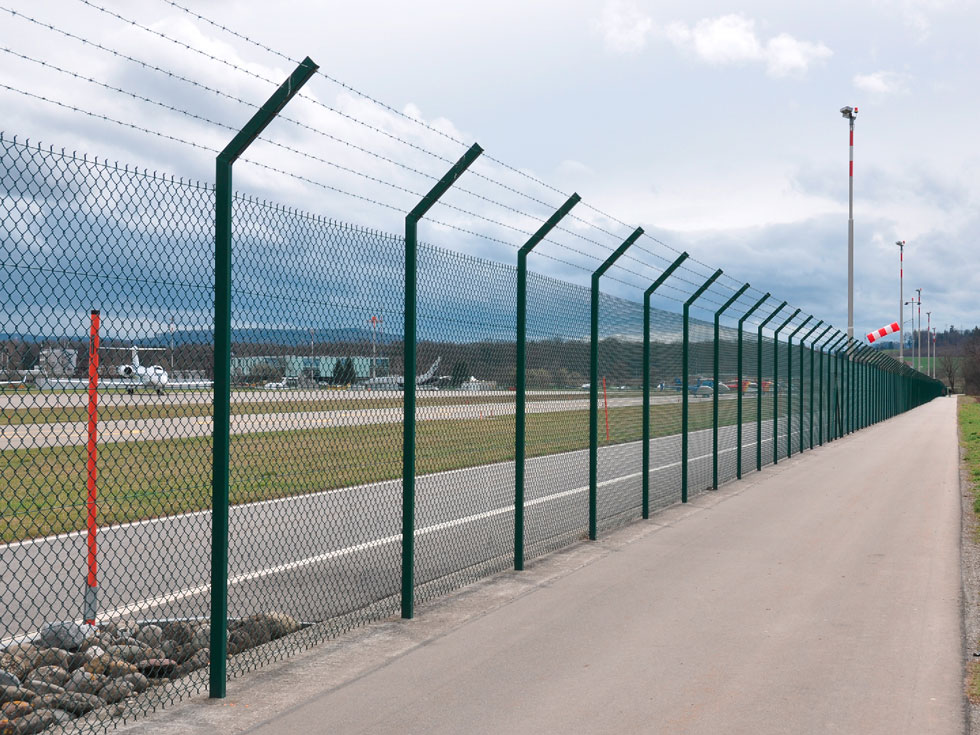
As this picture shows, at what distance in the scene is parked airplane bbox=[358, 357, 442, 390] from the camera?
5.85 meters

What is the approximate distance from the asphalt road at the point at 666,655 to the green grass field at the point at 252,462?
0.96 m

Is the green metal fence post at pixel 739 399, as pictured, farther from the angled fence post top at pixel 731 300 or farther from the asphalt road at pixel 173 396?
the asphalt road at pixel 173 396

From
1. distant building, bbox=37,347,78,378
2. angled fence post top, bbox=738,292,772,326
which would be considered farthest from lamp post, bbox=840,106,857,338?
distant building, bbox=37,347,78,378

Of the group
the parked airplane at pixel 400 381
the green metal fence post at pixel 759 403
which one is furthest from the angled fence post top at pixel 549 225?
the green metal fence post at pixel 759 403

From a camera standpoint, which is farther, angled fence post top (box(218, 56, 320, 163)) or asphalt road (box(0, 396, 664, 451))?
angled fence post top (box(218, 56, 320, 163))

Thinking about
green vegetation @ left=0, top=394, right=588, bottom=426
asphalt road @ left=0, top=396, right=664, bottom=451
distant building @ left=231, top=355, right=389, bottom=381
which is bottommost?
asphalt road @ left=0, top=396, right=664, bottom=451

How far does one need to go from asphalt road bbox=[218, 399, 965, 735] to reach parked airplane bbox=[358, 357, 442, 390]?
144 centimetres

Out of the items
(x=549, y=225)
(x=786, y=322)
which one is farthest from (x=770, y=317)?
(x=549, y=225)

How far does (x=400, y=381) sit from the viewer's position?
6152mm

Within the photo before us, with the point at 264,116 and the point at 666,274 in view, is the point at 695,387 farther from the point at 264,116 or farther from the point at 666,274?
the point at 264,116

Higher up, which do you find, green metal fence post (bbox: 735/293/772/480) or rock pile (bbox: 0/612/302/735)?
green metal fence post (bbox: 735/293/772/480)

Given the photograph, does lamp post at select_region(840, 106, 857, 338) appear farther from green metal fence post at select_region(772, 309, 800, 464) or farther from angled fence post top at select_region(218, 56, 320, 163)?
angled fence post top at select_region(218, 56, 320, 163)

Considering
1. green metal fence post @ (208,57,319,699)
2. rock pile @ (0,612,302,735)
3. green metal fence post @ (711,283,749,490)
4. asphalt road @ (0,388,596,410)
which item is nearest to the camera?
asphalt road @ (0,388,596,410)

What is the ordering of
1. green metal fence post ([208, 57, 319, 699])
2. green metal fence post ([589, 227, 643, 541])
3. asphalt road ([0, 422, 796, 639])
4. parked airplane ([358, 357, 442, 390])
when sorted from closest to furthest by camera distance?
green metal fence post ([208, 57, 319, 699])
parked airplane ([358, 357, 442, 390])
asphalt road ([0, 422, 796, 639])
green metal fence post ([589, 227, 643, 541])
